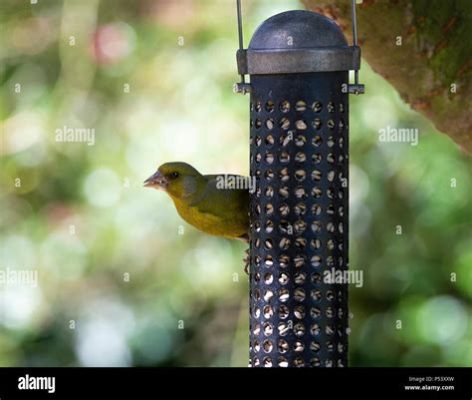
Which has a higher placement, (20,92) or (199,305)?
(20,92)

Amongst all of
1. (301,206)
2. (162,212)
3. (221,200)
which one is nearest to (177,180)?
(221,200)

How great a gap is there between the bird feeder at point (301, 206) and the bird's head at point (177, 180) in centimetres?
42

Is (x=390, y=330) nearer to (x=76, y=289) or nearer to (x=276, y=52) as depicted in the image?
(x=76, y=289)

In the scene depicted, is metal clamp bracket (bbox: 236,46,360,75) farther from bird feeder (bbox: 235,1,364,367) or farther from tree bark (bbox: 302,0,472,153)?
tree bark (bbox: 302,0,472,153)

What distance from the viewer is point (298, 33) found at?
271cm

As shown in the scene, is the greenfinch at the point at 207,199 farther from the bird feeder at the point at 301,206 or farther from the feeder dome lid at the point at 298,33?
the feeder dome lid at the point at 298,33

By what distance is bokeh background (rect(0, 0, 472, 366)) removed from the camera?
4828mm

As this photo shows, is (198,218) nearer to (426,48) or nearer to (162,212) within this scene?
(426,48)

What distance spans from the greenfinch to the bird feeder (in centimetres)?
23

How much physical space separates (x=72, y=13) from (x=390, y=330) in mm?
1934

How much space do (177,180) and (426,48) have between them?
2.58ft

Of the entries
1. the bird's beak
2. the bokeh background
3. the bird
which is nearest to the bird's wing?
the bird
